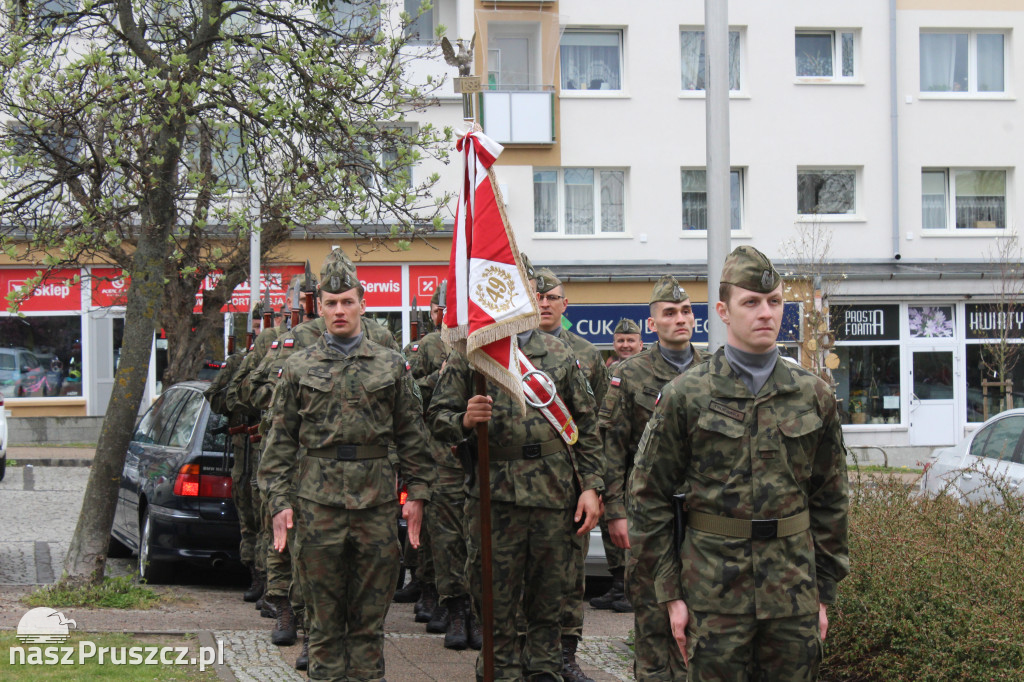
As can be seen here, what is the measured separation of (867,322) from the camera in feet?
88.5

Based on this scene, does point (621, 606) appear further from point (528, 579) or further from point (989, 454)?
point (989, 454)

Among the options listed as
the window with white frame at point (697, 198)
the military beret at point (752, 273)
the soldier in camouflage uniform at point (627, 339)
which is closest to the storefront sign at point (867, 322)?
the window with white frame at point (697, 198)

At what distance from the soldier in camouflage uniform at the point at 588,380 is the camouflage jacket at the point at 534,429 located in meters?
0.35

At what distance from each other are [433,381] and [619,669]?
2493 mm

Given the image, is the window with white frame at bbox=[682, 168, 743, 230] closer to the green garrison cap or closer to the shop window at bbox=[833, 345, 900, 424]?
the shop window at bbox=[833, 345, 900, 424]

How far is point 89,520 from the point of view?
8773mm

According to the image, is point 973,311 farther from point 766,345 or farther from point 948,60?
point 766,345

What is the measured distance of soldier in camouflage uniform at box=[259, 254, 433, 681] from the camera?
5660 millimetres

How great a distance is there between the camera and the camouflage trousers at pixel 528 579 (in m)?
5.77

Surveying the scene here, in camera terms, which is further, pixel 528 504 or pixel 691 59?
pixel 691 59

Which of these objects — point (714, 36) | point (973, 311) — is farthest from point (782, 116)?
point (714, 36)

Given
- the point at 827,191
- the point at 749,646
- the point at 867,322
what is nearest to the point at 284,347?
the point at 749,646

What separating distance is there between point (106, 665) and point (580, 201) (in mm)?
20638

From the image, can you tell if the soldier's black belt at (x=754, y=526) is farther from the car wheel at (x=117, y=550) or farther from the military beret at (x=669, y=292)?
the car wheel at (x=117, y=550)
